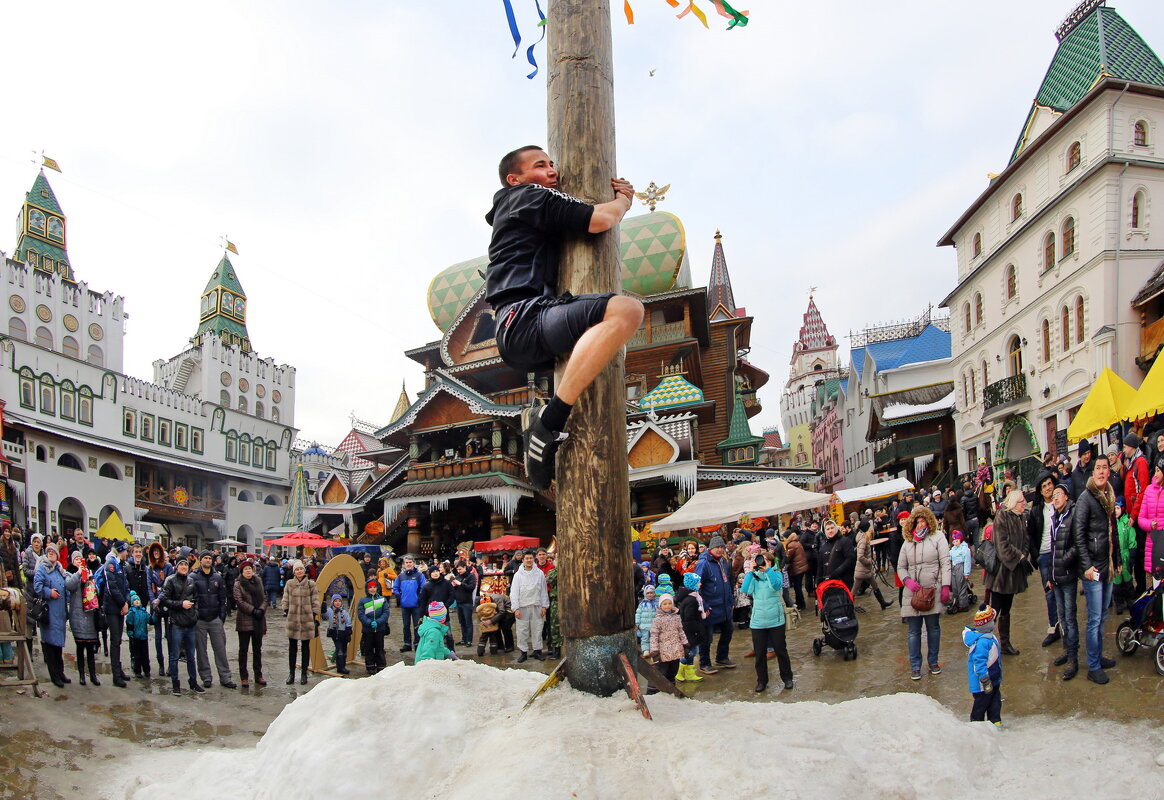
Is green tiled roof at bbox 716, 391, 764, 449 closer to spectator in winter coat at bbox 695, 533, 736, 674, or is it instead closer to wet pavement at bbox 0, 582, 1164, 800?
wet pavement at bbox 0, 582, 1164, 800

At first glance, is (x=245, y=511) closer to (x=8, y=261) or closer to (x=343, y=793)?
(x=8, y=261)

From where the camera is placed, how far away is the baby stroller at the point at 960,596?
12133mm

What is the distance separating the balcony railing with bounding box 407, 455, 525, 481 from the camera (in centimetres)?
2883

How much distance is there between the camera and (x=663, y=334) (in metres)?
34.9

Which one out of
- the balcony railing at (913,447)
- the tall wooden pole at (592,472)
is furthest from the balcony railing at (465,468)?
the tall wooden pole at (592,472)

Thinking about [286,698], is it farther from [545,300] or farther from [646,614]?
[545,300]

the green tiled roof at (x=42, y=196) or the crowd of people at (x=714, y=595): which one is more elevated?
the green tiled roof at (x=42, y=196)

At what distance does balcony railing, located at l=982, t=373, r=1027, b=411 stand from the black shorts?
27.0m

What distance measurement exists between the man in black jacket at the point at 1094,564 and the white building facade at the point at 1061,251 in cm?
1787

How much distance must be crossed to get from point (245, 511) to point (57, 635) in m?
43.1

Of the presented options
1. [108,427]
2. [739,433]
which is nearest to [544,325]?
[739,433]

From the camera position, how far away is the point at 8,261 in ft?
127

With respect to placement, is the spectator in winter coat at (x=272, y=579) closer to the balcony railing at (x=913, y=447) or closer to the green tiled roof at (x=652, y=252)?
the green tiled roof at (x=652, y=252)

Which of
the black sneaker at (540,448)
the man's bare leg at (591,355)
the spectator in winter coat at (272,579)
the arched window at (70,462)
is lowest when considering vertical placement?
the spectator in winter coat at (272,579)
